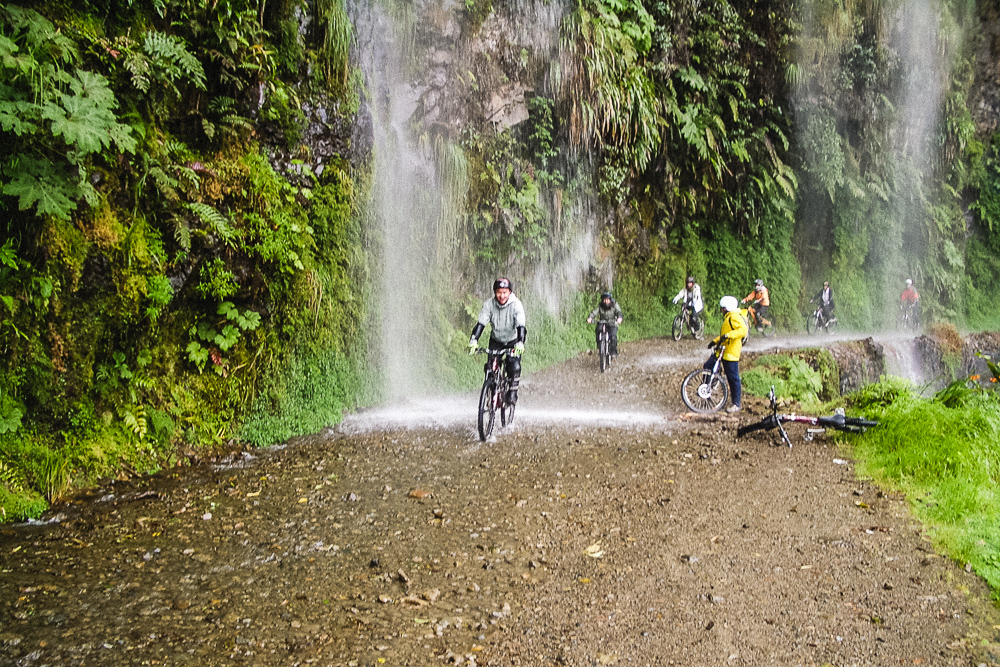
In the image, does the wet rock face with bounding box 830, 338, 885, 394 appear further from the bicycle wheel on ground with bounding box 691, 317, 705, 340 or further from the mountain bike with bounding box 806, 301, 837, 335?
the mountain bike with bounding box 806, 301, 837, 335

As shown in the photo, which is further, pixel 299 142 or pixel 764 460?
pixel 299 142

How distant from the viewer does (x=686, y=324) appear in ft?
62.5

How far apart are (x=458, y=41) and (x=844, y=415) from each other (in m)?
10.0

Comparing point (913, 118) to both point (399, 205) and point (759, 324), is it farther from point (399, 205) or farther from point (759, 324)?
point (399, 205)

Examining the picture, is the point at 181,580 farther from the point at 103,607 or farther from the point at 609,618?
the point at 609,618

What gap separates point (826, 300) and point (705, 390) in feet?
46.8

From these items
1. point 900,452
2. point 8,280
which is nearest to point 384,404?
point 8,280

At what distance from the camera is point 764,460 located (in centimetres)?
759

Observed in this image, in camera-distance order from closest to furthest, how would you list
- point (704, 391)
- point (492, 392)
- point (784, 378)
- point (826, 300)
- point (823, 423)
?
point (823, 423) < point (492, 392) < point (704, 391) < point (784, 378) < point (826, 300)

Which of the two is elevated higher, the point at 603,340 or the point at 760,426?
the point at 603,340

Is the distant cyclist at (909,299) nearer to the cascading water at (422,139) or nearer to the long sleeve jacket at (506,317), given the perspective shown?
the cascading water at (422,139)

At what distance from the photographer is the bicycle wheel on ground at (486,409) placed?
8.29 m

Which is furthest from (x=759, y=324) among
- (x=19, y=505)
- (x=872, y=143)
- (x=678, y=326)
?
(x=19, y=505)

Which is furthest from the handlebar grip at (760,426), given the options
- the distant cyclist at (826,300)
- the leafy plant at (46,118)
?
the distant cyclist at (826,300)
